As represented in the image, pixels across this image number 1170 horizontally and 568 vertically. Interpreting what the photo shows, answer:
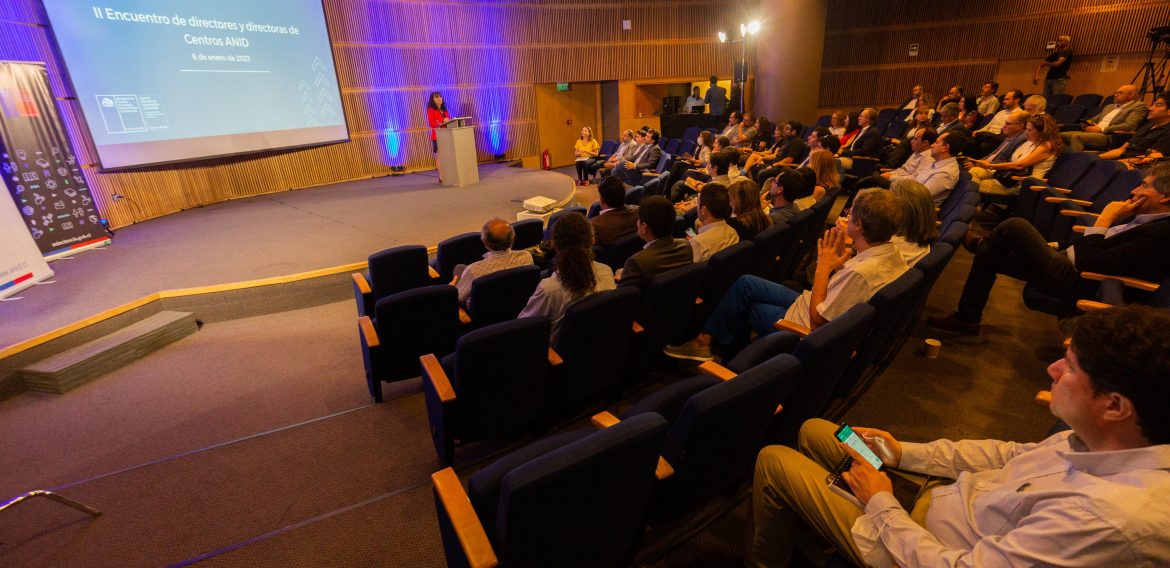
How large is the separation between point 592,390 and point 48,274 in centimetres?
543

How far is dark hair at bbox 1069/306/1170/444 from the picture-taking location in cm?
100

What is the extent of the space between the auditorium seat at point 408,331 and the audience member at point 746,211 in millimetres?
1934

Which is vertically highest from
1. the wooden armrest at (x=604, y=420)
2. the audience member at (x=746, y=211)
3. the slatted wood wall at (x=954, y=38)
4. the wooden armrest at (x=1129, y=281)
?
the slatted wood wall at (x=954, y=38)

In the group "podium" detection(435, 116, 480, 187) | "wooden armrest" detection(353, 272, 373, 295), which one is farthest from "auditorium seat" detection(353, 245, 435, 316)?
"podium" detection(435, 116, 480, 187)

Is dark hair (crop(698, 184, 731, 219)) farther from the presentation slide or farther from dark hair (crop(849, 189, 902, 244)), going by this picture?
the presentation slide

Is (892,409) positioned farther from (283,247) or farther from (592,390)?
(283,247)

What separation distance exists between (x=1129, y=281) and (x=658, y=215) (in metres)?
2.27

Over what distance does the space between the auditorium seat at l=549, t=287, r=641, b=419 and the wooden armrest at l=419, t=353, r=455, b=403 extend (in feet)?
1.53

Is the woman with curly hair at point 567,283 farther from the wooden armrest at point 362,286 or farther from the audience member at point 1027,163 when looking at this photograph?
the audience member at point 1027,163

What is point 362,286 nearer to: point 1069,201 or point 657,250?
point 657,250

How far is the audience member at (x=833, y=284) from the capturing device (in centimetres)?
233

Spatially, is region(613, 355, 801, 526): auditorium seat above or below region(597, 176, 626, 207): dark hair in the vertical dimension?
below

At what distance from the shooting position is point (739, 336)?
3064mm

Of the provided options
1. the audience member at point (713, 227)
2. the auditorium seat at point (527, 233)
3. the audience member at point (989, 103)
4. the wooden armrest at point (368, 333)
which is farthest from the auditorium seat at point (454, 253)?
the audience member at point (989, 103)
